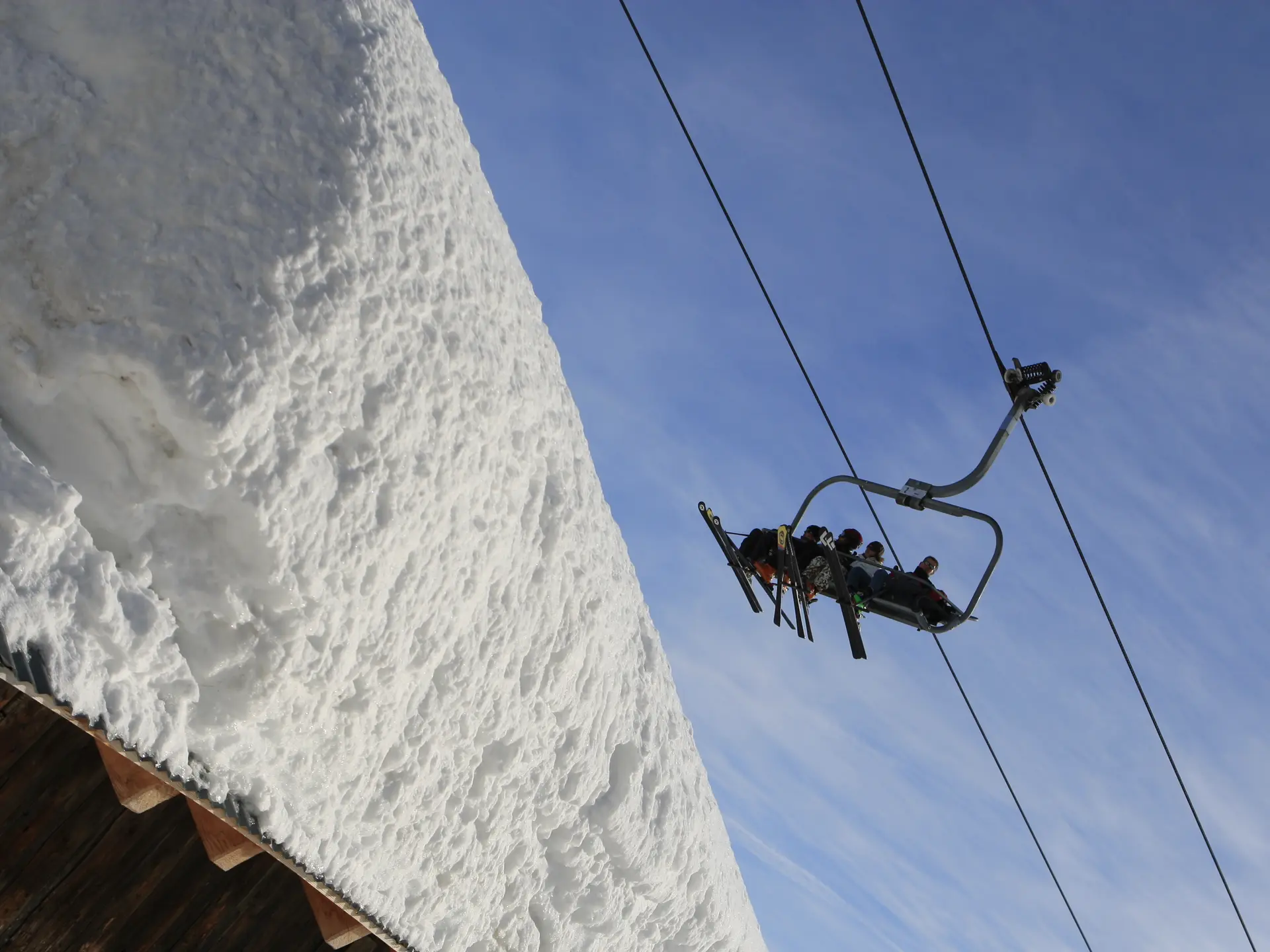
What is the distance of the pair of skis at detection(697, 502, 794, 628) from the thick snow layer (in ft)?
16.0

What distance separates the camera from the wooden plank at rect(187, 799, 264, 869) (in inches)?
202

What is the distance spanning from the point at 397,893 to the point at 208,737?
165cm

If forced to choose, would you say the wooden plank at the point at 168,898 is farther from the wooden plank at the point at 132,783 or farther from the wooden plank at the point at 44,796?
the wooden plank at the point at 132,783

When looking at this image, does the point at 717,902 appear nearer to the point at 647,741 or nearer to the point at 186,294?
the point at 647,741

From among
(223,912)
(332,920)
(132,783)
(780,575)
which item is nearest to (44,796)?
(132,783)

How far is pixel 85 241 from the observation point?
16.1 ft

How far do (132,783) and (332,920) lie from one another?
161 cm

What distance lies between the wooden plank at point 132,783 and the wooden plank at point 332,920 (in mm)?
1269

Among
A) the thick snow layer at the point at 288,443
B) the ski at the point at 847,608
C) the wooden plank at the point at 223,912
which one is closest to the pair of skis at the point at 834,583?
the ski at the point at 847,608

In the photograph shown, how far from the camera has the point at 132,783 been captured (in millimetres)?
4781

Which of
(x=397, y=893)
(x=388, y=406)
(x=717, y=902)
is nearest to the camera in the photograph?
(x=388, y=406)

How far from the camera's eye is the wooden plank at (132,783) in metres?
4.70

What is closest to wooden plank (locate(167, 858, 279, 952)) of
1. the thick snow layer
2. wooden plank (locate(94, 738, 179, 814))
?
the thick snow layer

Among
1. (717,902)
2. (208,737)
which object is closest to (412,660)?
(208,737)
